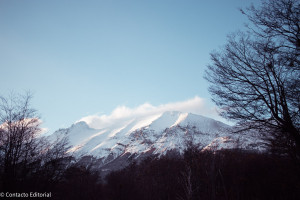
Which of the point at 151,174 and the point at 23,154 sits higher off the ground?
the point at 23,154

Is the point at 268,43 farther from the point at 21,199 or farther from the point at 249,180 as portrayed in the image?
the point at 249,180

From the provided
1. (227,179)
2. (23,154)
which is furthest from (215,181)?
(23,154)

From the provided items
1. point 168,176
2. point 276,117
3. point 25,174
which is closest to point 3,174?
point 25,174

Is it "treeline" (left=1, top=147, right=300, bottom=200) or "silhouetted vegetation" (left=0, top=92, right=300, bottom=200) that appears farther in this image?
"treeline" (left=1, top=147, right=300, bottom=200)

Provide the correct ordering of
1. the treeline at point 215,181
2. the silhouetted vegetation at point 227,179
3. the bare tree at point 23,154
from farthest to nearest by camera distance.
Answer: the silhouetted vegetation at point 227,179 < the treeline at point 215,181 < the bare tree at point 23,154

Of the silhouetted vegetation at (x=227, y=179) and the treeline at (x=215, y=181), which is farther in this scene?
the silhouetted vegetation at (x=227, y=179)

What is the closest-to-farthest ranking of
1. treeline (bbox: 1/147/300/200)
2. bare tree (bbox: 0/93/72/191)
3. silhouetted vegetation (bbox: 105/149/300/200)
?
1. bare tree (bbox: 0/93/72/191)
2. treeline (bbox: 1/147/300/200)
3. silhouetted vegetation (bbox: 105/149/300/200)

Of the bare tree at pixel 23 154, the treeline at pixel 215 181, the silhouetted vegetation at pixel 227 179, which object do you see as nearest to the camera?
the bare tree at pixel 23 154

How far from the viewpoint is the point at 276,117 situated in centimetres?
488

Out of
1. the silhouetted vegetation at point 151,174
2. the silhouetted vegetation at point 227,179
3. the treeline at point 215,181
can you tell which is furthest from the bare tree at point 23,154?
the silhouetted vegetation at point 227,179

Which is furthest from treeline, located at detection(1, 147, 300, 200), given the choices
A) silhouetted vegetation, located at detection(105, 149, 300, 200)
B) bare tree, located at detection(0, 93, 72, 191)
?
bare tree, located at detection(0, 93, 72, 191)

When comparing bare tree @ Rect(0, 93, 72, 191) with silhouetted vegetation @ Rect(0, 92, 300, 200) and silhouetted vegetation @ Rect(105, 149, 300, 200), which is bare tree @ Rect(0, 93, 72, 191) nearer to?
silhouetted vegetation @ Rect(0, 92, 300, 200)

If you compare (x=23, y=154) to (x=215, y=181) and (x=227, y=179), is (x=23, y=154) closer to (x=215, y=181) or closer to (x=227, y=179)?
(x=215, y=181)

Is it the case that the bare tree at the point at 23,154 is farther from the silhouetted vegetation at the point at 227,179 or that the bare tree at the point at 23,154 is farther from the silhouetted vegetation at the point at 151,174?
the silhouetted vegetation at the point at 227,179
